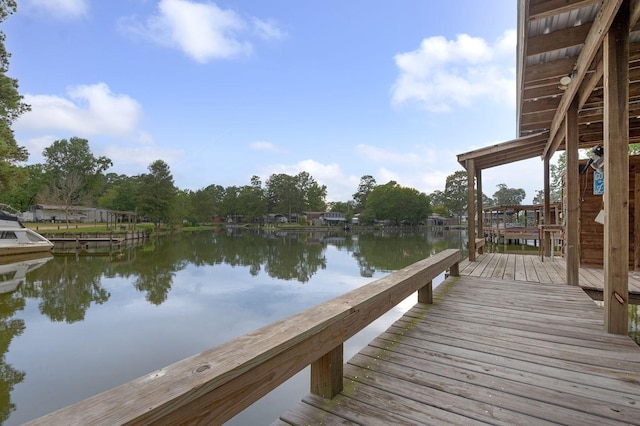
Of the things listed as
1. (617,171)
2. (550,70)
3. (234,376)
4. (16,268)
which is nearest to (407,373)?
(234,376)

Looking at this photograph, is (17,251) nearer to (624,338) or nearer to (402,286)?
(402,286)

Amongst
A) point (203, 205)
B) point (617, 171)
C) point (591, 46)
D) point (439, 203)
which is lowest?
point (617, 171)

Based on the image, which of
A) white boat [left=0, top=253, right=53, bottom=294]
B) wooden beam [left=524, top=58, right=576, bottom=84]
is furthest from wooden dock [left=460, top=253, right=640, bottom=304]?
white boat [left=0, top=253, right=53, bottom=294]

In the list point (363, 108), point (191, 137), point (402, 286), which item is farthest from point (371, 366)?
point (191, 137)

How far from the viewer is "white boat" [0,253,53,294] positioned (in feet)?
31.4

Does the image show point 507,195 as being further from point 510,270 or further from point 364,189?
point 510,270

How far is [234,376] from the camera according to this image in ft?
3.36

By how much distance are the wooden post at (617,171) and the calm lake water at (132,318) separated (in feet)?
11.0

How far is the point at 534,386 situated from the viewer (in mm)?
1856

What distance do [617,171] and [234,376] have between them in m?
3.34

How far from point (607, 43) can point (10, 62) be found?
2256 centimetres

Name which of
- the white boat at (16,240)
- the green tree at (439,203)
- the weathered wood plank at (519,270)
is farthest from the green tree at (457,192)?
the white boat at (16,240)

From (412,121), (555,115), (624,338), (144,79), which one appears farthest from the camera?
(412,121)

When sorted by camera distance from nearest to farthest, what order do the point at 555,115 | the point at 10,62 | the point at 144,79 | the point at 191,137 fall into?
the point at 555,115, the point at 10,62, the point at 144,79, the point at 191,137
